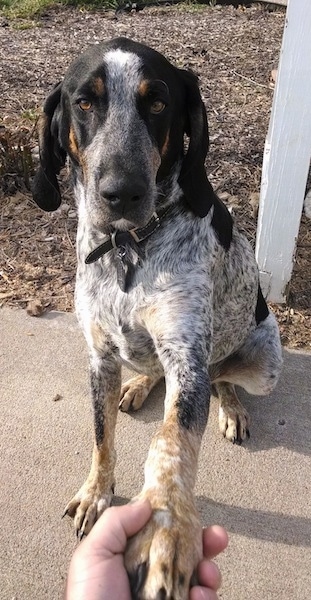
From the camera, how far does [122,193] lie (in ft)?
7.50

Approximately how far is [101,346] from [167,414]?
26.7 inches

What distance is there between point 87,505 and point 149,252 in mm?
1155

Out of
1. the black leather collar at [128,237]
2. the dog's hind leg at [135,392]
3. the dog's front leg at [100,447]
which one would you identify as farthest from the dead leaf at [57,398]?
the black leather collar at [128,237]

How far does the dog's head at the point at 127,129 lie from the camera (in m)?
2.37

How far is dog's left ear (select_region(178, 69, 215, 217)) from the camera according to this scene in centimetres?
272

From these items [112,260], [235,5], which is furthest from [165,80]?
[235,5]

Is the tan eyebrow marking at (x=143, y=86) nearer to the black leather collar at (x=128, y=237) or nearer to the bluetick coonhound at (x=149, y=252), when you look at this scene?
the bluetick coonhound at (x=149, y=252)

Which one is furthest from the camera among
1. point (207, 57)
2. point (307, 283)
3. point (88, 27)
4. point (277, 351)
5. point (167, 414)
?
point (88, 27)

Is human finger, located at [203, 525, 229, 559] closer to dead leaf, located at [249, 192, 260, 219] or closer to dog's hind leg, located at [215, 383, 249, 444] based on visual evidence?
dog's hind leg, located at [215, 383, 249, 444]

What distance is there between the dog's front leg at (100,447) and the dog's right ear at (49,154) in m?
0.77

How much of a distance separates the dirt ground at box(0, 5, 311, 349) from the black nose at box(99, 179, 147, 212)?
76.7 inches

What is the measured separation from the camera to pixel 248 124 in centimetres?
596

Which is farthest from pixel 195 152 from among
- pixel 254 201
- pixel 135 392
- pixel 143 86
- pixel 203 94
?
pixel 203 94

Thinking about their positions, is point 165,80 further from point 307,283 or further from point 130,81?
point 307,283
